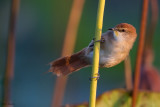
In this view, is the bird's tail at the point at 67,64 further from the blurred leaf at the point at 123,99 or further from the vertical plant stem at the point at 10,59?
the vertical plant stem at the point at 10,59

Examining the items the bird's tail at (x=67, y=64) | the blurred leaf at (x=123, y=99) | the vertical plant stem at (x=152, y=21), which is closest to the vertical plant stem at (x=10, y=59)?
the bird's tail at (x=67, y=64)

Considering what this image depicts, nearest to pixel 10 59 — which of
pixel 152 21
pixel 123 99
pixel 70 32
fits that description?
pixel 70 32

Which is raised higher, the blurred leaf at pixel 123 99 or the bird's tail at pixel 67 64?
the bird's tail at pixel 67 64

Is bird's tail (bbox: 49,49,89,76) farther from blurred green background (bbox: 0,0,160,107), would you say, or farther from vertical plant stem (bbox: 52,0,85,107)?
blurred green background (bbox: 0,0,160,107)

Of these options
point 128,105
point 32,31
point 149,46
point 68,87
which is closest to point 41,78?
point 32,31

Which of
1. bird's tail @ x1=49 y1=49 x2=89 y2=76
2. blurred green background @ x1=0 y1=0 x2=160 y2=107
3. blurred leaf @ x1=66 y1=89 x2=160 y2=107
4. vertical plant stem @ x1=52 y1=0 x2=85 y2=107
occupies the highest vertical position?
blurred green background @ x1=0 y1=0 x2=160 y2=107

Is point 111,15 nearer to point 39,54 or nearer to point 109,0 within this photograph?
point 109,0

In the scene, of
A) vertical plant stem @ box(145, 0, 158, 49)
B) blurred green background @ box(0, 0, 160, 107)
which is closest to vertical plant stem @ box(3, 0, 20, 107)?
vertical plant stem @ box(145, 0, 158, 49)
